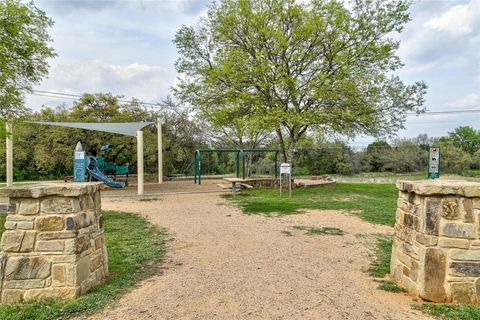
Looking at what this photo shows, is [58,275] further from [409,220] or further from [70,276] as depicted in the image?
[409,220]

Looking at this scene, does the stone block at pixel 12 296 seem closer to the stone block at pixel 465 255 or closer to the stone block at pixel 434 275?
the stone block at pixel 434 275

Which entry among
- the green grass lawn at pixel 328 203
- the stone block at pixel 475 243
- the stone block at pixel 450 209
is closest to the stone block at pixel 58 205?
the stone block at pixel 450 209

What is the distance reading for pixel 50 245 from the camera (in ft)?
8.32

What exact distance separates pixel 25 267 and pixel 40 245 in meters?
0.23

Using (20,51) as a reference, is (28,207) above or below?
below

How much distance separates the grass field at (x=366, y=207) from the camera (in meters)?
2.36

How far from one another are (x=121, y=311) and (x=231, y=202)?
6146 millimetres

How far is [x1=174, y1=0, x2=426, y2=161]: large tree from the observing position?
9.68m

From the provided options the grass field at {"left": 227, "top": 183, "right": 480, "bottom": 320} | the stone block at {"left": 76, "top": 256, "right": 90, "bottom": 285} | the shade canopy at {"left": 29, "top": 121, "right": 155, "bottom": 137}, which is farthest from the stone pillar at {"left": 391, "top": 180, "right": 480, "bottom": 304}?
the shade canopy at {"left": 29, "top": 121, "right": 155, "bottom": 137}

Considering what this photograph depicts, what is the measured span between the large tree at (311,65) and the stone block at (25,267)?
25.5 feet

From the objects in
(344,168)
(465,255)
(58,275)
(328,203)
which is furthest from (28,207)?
(344,168)

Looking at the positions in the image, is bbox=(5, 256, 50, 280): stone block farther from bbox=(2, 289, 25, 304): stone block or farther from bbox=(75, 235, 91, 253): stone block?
bbox=(75, 235, 91, 253): stone block

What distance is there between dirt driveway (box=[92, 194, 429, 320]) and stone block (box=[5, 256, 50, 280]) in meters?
0.72

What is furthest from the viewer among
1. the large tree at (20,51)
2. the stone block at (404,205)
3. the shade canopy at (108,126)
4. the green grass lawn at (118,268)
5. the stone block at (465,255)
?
the shade canopy at (108,126)
